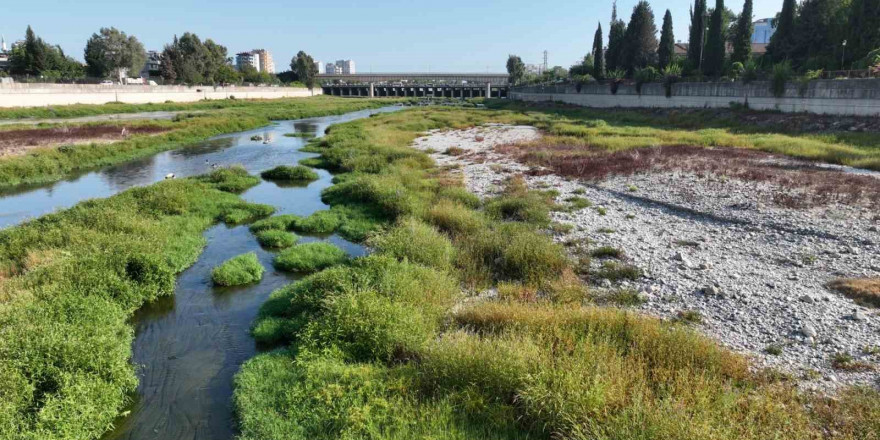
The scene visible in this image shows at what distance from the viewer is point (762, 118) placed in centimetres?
4472

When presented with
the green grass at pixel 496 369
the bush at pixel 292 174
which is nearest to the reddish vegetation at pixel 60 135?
the bush at pixel 292 174

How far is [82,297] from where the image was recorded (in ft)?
36.4

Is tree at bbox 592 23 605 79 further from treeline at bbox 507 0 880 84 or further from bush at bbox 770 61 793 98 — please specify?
bush at bbox 770 61 793 98

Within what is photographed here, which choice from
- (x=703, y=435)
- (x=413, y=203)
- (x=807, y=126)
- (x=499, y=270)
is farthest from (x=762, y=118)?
(x=703, y=435)

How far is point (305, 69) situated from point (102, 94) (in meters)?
91.5

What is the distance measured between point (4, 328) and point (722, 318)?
14057 millimetres

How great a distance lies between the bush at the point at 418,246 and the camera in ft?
45.6

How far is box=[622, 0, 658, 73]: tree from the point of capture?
77.7 m

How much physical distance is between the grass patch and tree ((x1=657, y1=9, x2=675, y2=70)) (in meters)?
65.6

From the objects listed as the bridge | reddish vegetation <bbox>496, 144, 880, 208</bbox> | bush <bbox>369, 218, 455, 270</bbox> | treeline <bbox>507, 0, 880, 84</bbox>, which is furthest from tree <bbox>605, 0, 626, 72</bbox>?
the bridge

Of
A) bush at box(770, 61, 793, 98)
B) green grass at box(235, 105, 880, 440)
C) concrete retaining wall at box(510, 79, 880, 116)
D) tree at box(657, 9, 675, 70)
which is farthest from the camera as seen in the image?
tree at box(657, 9, 675, 70)

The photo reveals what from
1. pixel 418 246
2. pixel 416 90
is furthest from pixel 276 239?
pixel 416 90

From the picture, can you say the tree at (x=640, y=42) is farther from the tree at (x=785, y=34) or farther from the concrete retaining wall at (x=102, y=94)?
the concrete retaining wall at (x=102, y=94)

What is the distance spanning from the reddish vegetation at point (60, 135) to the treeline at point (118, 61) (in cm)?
3973
